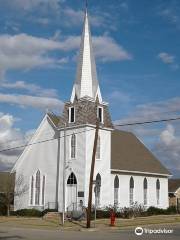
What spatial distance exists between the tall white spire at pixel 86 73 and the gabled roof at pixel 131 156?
759 cm

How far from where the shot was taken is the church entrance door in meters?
45.7

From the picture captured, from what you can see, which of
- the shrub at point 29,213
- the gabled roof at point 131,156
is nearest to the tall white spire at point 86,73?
the gabled roof at point 131,156

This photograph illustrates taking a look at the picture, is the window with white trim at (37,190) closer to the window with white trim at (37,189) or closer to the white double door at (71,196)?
the window with white trim at (37,189)

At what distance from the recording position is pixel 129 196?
50.9 m

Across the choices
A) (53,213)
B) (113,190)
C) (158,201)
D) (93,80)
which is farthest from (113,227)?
(158,201)

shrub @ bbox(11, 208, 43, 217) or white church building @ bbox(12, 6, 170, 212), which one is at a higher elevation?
white church building @ bbox(12, 6, 170, 212)

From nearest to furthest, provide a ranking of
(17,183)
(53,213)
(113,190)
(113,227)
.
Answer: (113,227) → (53,213) → (113,190) → (17,183)

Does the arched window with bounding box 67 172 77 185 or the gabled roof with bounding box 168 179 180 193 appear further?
the gabled roof with bounding box 168 179 180 193

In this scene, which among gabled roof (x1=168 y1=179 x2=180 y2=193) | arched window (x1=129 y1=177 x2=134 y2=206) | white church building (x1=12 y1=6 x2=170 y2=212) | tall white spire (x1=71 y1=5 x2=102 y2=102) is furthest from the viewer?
gabled roof (x1=168 y1=179 x2=180 y2=193)

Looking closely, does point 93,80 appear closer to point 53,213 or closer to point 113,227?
point 53,213

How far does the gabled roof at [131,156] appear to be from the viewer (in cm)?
5131

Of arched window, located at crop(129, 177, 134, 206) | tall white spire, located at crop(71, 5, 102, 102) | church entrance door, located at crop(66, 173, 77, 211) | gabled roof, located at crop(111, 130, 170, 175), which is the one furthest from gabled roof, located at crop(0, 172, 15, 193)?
arched window, located at crop(129, 177, 134, 206)

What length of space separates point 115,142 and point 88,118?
31.6ft

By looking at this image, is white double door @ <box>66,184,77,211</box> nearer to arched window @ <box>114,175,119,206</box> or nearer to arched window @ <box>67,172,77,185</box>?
arched window @ <box>67,172,77,185</box>
